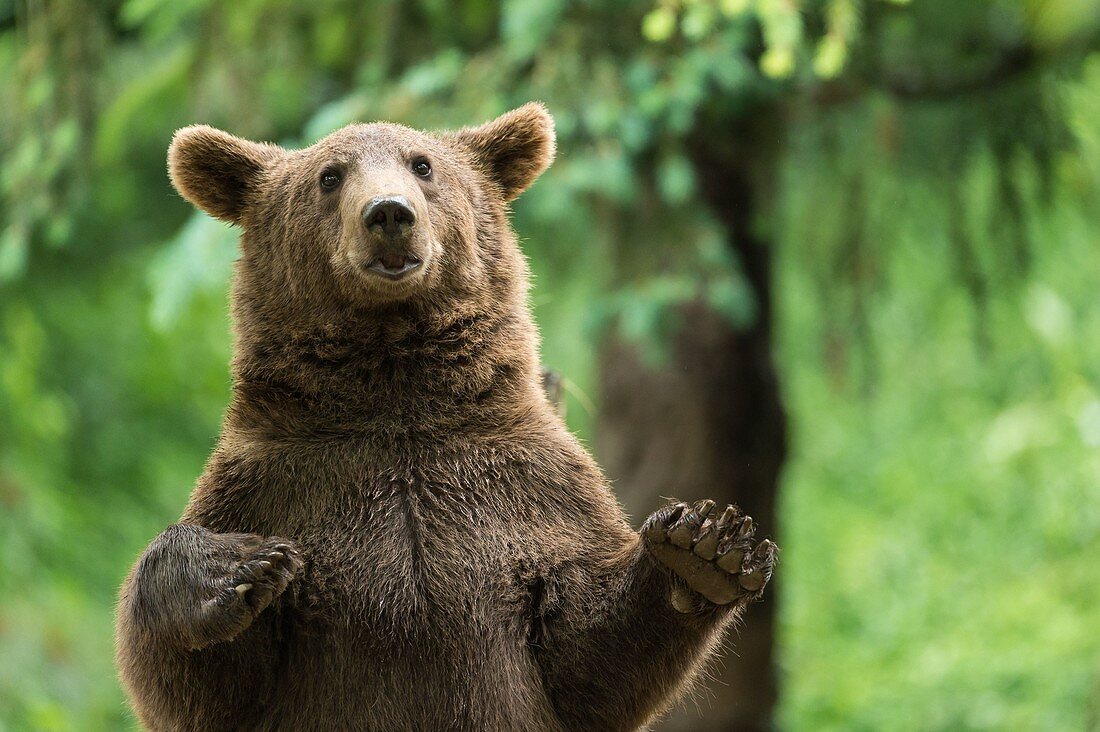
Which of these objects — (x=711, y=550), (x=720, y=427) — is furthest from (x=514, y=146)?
(x=720, y=427)

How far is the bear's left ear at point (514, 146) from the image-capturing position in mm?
3803

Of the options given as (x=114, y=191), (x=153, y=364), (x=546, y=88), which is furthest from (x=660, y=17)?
(x=153, y=364)

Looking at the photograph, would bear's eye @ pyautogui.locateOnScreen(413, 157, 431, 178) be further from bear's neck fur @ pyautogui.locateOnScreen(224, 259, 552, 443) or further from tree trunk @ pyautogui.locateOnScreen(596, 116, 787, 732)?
tree trunk @ pyautogui.locateOnScreen(596, 116, 787, 732)

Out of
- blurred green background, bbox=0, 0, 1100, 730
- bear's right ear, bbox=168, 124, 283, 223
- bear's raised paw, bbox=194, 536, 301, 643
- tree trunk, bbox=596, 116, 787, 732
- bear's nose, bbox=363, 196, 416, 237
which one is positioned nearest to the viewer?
bear's raised paw, bbox=194, 536, 301, 643

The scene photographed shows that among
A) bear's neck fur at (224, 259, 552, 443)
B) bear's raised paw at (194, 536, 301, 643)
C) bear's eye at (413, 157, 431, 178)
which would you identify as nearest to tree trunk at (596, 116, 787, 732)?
bear's eye at (413, 157, 431, 178)

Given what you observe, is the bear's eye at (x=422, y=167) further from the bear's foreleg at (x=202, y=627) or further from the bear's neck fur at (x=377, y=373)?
the bear's foreleg at (x=202, y=627)

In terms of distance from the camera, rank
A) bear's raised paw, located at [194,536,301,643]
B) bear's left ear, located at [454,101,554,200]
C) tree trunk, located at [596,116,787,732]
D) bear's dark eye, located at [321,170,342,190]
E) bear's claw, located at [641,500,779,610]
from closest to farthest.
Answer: bear's raised paw, located at [194,536,301,643] < bear's claw, located at [641,500,779,610] < bear's dark eye, located at [321,170,342,190] < bear's left ear, located at [454,101,554,200] < tree trunk, located at [596,116,787,732]

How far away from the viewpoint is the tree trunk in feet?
25.0

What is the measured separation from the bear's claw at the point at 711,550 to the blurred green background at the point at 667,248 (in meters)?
1.53

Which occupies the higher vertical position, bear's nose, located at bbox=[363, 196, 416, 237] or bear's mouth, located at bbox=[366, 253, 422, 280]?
bear's nose, located at bbox=[363, 196, 416, 237]

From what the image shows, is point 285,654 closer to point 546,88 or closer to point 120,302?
point 546,88

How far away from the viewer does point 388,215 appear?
3.19m

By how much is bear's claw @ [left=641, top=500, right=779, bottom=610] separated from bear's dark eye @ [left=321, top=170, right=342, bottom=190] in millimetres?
1282

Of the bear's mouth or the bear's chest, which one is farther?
the bear's mouth
